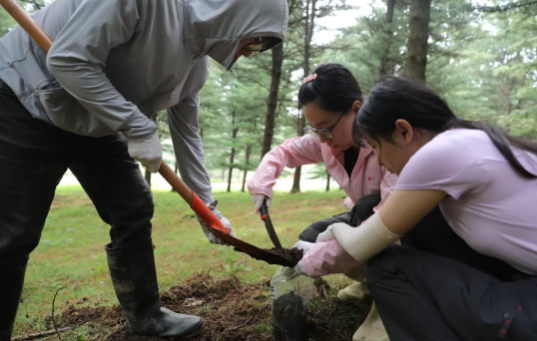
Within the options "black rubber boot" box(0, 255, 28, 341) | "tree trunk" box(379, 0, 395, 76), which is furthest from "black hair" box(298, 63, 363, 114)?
"tree trunk" box(379, 0, 395, 76)

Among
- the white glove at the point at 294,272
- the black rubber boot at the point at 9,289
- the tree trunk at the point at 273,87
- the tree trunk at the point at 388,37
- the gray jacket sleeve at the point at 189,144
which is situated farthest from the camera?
the tree trunk at the point at 388,37

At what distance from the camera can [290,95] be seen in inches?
664

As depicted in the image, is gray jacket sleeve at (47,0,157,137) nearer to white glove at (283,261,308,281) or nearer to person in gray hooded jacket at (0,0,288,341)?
person in gray hooded jacket at (0,0,288,341)

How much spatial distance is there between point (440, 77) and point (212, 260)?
12.1 metres

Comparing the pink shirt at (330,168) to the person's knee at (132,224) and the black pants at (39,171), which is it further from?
the black pants at (39,171)

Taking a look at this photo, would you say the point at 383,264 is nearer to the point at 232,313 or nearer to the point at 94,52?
the point at 232,313

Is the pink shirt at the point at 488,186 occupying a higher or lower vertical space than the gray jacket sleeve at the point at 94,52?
lower

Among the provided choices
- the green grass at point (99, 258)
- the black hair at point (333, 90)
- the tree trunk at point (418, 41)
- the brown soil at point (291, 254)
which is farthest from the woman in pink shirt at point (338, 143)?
the tree trunk at point (418, 41)

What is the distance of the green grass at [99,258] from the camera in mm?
2910

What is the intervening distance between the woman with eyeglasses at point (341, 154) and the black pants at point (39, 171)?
2.57 feet

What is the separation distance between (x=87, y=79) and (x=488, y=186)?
1520mm

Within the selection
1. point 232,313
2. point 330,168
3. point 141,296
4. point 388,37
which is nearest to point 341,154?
point 330,168

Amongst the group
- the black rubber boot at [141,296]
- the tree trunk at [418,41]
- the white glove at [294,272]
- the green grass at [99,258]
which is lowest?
the green grass at [99,258]

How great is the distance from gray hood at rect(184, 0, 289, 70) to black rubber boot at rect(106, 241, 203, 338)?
1119 mm
